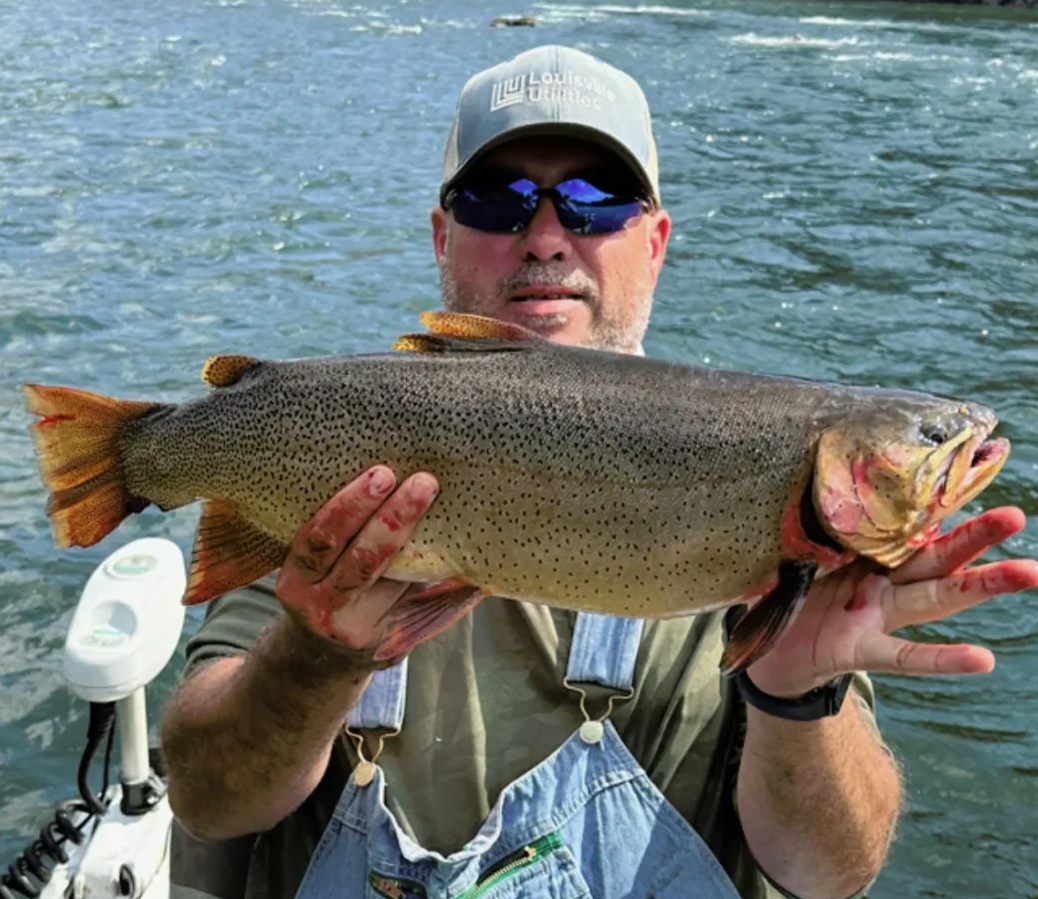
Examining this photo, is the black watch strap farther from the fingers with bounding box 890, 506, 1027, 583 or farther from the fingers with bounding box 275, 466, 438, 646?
the fingers with bounding box 275, 466, 438, 646

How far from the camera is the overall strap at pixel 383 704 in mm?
2813

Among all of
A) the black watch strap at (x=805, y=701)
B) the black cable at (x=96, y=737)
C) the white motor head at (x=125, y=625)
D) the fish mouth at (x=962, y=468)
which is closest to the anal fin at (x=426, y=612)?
the black watch strap at (x=805, y=701)

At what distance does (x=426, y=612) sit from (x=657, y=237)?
6.02ft

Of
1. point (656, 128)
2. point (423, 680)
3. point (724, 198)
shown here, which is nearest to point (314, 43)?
point (656, 128)

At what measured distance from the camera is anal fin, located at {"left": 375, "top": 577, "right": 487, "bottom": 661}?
7.76 ft

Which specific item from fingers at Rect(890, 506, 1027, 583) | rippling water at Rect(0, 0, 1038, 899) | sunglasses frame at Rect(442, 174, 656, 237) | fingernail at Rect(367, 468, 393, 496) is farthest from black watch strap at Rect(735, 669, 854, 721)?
rippling water at Rect(0, 0, 1038, 899)

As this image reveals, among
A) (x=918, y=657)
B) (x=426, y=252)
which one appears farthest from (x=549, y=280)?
(x=426, y=252)

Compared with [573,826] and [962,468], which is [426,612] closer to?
[573,826]

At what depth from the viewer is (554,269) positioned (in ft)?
11.1

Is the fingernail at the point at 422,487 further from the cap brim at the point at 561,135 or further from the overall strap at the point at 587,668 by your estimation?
the cap brim at the point at 561,135

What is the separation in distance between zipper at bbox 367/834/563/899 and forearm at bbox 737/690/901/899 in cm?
49

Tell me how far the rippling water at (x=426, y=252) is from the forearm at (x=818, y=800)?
234cm

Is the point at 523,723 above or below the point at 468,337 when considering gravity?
below

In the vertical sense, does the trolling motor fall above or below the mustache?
below
